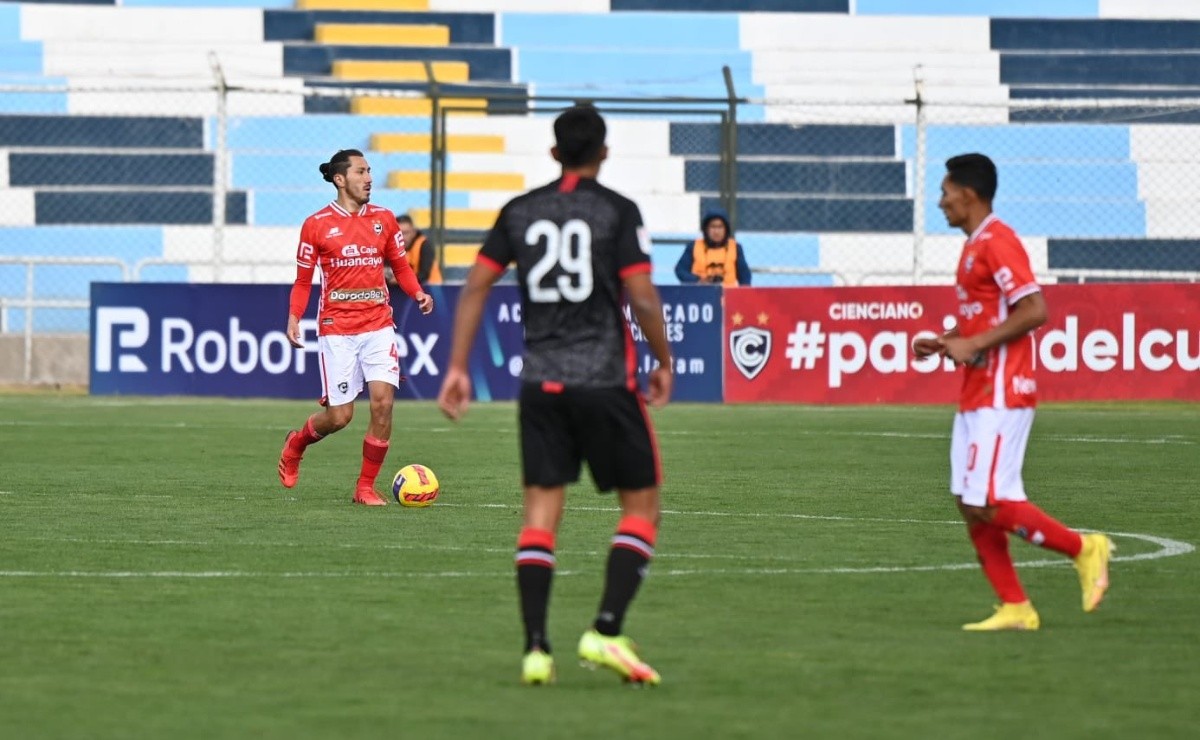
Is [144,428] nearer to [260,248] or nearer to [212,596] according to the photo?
[260,248]

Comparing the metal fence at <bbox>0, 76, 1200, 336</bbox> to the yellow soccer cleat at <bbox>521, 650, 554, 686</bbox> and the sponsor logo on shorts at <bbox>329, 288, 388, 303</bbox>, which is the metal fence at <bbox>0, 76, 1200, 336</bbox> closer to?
the sponsor logo on shorts at <bbox>329, 288, 388, 303</bbox>

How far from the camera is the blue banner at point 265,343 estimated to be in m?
23.5

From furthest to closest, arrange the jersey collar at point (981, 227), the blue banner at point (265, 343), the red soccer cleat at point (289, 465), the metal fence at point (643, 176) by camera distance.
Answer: the metal fence at point (643, 176) < the blue banner at point (265, 343) < the red soccer cleat at point (289, 465) < the jersey collar at point (981, 227)

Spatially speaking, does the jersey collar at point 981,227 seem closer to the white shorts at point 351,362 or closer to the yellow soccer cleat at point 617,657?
the yellow soccer cleat at point 617,657

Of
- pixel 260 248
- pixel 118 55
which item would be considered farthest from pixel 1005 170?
pixel 118 55

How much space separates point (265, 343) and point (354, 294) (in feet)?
35.4

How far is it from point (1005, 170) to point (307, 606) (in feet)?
76.0

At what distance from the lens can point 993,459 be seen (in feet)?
26.3

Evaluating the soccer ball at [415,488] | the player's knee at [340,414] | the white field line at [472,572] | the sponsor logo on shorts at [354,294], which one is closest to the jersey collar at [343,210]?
the sponsor logo on shorts at [354,294]

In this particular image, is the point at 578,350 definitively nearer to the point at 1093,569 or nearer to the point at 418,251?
the point at 1093,569

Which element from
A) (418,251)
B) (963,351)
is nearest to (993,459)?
(963,351)

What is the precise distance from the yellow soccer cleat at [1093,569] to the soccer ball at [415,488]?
18.0 ft

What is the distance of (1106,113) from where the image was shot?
102ft

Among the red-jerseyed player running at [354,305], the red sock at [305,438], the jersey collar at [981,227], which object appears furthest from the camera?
the red sock at [305,438]
